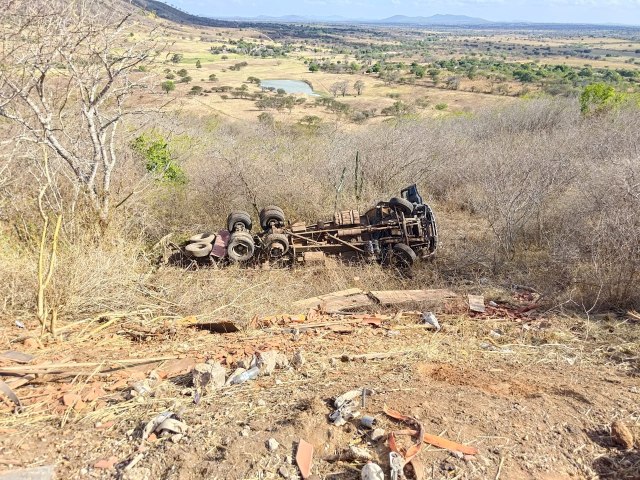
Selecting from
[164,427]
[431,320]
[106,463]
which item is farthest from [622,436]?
[106,463]

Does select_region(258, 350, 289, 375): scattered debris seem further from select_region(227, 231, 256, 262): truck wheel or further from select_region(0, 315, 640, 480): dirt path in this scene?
select_region(227, 231, 256, 262): truck wheel

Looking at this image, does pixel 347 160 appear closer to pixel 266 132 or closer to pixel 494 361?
pixel 266 132

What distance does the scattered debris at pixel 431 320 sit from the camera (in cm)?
642

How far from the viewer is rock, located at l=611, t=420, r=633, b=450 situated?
3.92 metres

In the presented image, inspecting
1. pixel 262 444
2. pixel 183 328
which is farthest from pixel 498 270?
pixel 262 444

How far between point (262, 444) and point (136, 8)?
6691 mm

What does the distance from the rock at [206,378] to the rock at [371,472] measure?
1685 millimetres

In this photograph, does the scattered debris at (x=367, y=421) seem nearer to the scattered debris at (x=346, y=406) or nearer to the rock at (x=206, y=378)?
the scattered debris at (x=346, y=406)

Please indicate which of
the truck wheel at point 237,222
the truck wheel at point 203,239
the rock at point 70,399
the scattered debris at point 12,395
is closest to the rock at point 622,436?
the rock at point 70,399

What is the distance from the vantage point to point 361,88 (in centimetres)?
4525

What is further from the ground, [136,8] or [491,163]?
[136,8]

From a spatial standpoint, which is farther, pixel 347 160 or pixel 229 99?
pixel 229 99

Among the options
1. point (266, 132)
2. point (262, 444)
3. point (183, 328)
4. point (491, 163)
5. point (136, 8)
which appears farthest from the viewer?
point (266, 132)

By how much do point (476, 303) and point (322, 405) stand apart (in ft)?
12.7
